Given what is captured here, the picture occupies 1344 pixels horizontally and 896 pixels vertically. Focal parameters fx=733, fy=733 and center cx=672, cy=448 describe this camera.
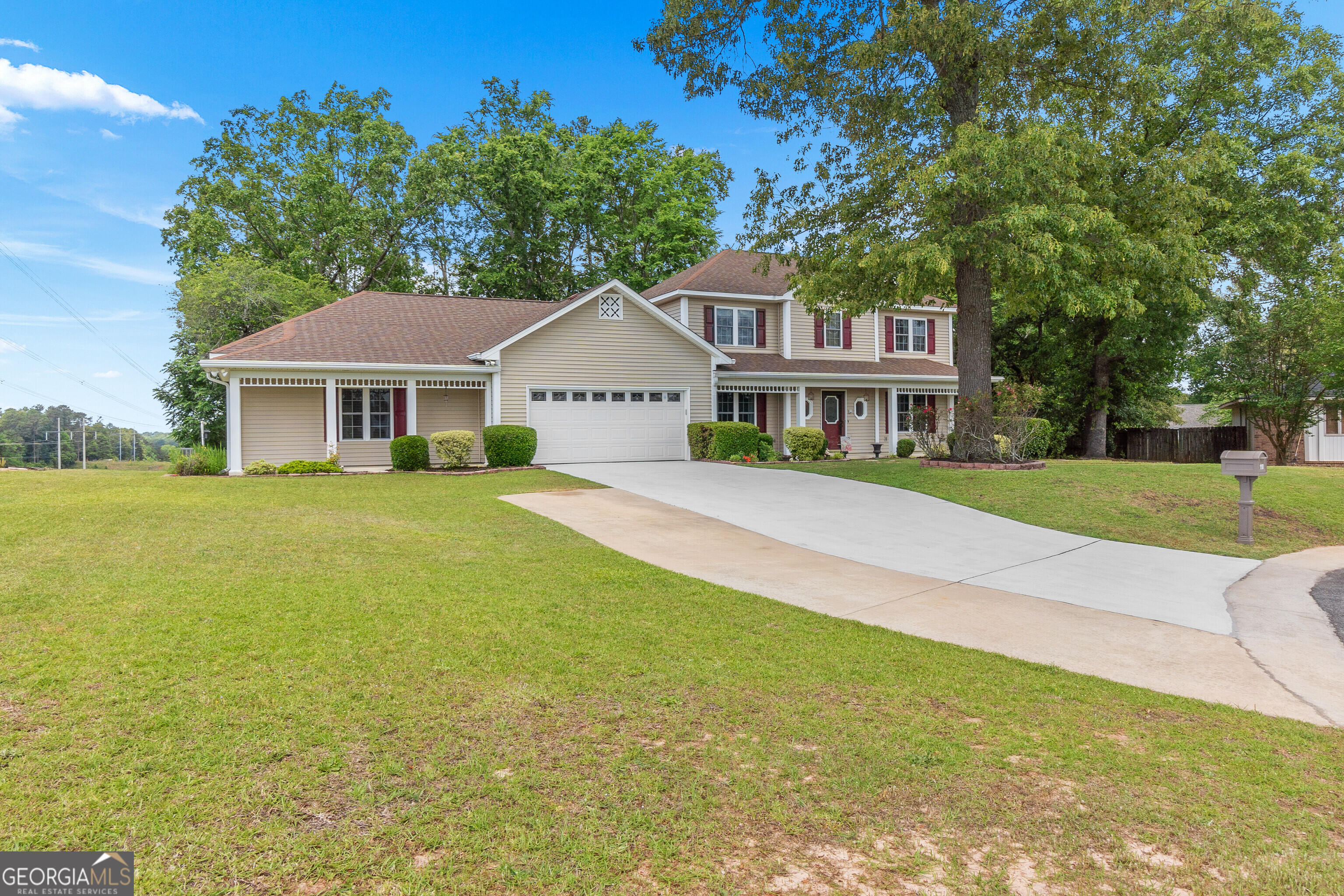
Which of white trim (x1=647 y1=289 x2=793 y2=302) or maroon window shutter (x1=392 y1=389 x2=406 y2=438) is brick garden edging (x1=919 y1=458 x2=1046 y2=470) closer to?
white trim (x1=647 y1=289 x2=793 y2=302)

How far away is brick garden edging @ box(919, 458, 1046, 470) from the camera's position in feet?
52.4

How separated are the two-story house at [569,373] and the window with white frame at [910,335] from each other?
137 centimetres

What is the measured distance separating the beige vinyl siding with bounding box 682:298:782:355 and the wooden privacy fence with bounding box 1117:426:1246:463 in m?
13.2

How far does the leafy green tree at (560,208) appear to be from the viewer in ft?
109

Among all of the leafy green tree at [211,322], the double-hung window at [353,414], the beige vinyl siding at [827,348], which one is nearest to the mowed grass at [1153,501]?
the beige vinyl siding at [827,348]

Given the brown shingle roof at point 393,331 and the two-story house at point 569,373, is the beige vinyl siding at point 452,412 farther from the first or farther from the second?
the brown shingle roof at point 393,331

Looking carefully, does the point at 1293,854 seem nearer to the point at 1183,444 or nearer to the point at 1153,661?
the point at 1153,661

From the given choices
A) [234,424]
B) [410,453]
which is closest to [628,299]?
[410,453]

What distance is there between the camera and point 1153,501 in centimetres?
1294

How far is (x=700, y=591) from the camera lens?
6961 millimetres

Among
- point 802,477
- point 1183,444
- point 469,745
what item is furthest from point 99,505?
point 1183,444

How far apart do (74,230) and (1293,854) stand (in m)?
40.2

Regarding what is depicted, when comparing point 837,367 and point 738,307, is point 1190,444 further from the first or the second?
point 738,307
